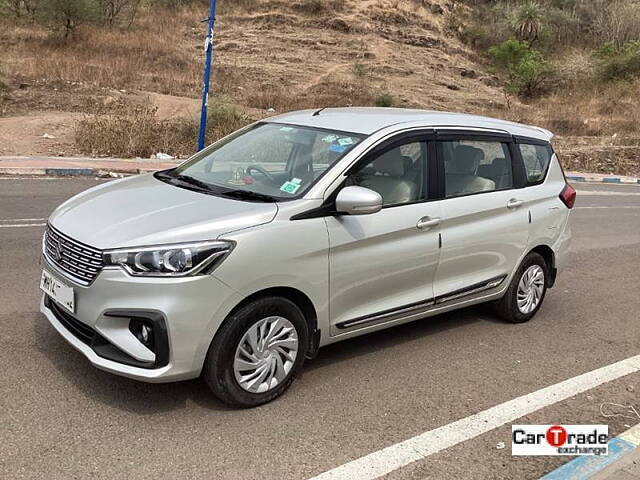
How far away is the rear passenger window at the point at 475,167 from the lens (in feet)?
15.8

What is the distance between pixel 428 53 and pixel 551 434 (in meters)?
44.6

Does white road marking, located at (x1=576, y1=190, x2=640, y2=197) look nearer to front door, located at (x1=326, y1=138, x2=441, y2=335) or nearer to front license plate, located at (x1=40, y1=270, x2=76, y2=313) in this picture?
front door, located at (x1=326, y1=138, x2=441, y2=335)

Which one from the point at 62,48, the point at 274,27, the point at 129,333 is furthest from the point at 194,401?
the point at 274,27

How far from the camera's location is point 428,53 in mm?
45375

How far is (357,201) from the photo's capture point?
3852mm

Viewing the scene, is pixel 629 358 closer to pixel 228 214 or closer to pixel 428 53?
pixel 228 214

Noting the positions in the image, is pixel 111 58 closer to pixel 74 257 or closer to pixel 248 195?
pixel 248 195

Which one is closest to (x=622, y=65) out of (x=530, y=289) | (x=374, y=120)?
(x=530, y=289)

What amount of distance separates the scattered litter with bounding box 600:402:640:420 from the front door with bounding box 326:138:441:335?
1.37m

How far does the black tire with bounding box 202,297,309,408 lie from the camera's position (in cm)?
350

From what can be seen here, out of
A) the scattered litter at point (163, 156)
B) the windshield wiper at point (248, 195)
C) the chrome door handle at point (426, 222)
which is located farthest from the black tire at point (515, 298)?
the scattered litter at point (163, 156)

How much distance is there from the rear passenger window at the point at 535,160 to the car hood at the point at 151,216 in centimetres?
281

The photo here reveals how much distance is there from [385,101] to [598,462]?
97.6 feet

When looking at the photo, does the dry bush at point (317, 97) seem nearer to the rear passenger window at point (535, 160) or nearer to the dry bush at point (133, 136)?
the dry bush at point (133, 136)
